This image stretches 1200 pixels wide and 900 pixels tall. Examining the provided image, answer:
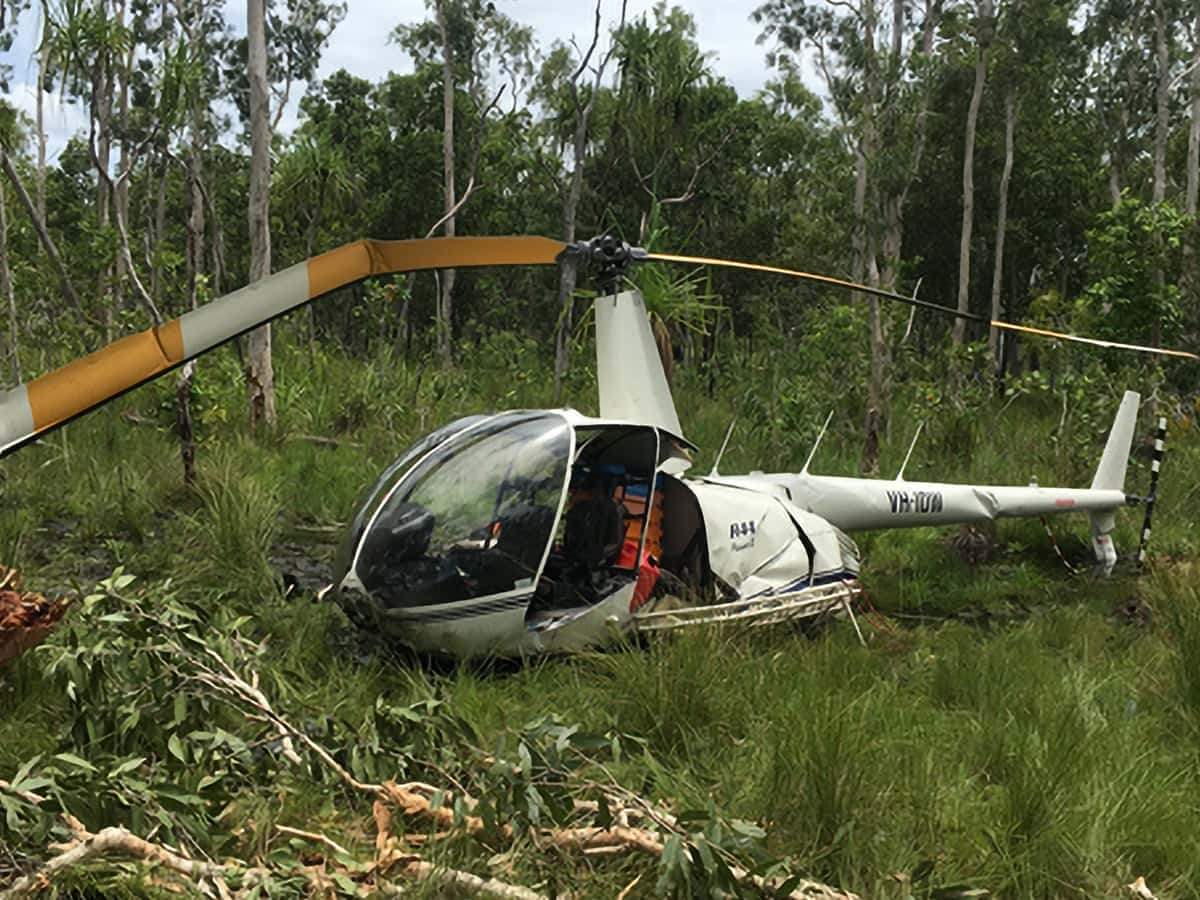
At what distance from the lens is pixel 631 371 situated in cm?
569

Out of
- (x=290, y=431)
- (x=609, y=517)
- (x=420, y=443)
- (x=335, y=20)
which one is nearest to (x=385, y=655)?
(x=420, y=443)

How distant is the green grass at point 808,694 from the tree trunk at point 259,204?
1.38m

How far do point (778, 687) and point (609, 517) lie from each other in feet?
4.98

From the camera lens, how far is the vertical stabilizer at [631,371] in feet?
18.4

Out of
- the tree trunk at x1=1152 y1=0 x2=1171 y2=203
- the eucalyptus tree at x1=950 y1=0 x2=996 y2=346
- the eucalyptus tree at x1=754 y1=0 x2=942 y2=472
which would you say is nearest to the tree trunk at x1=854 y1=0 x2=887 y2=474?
the eucalyptus tree at x1=754 y1=0 x2=942 y2=472

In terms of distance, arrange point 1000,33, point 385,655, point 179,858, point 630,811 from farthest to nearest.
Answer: point 1000,33
point 385,655
point 630,811
point 179,858

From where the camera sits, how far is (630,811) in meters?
2.92

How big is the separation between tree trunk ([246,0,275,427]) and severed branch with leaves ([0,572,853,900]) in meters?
7.22

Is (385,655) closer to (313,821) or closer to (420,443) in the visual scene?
(420,443)

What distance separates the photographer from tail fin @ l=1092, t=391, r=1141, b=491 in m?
7.41

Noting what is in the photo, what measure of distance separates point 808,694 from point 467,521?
1.75 m

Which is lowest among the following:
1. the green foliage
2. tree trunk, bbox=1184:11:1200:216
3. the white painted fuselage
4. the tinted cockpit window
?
the white painted fuselage

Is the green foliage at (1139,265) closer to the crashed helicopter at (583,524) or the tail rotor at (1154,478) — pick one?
the tail rotor at (1154,478)

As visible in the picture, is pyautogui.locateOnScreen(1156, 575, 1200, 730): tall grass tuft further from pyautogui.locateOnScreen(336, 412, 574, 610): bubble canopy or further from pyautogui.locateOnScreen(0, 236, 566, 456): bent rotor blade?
pyautogui.locateOnScreen(0, 236, 566, 456): bent rotor blade
